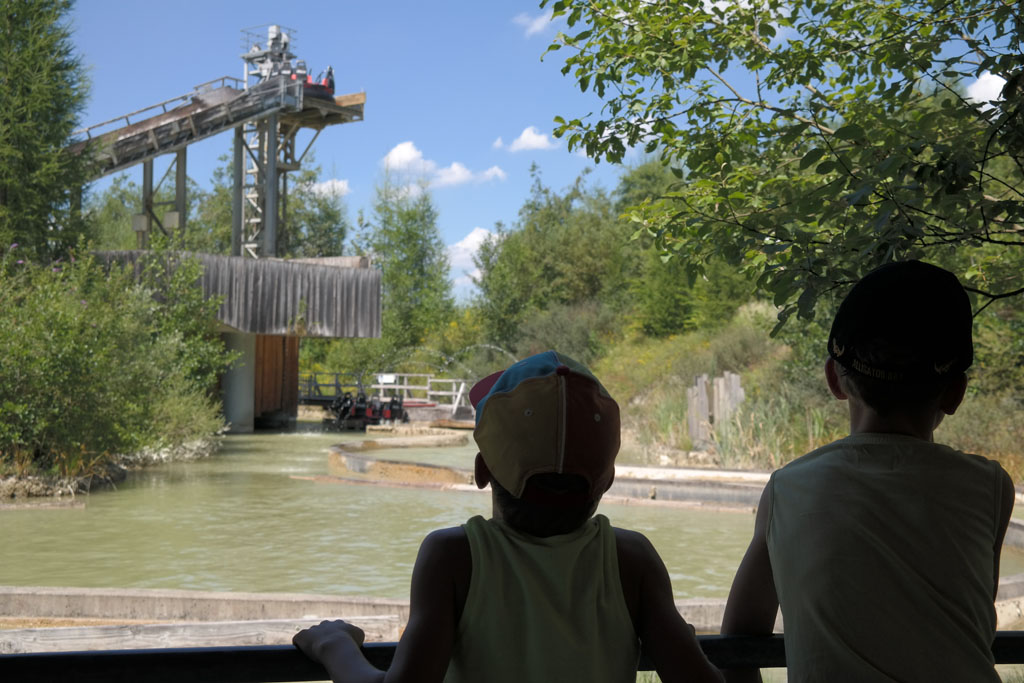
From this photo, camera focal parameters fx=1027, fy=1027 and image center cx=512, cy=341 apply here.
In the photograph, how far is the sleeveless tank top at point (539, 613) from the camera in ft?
5.22

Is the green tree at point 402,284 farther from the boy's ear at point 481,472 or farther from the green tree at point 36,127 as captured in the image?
the boy's ear at point 481,472

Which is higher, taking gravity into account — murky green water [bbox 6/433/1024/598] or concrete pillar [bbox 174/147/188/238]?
concrete pillar [bbox 174/147/188/238]

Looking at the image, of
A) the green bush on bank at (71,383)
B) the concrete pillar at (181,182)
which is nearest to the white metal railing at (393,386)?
the concrete pillar at (181,182)

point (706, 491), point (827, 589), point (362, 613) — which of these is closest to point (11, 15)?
point (706, 491)

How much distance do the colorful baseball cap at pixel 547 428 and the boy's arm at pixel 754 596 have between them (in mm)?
330

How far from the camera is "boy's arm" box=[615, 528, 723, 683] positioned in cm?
166

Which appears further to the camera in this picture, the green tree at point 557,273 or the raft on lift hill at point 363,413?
the green tree at point 557,273

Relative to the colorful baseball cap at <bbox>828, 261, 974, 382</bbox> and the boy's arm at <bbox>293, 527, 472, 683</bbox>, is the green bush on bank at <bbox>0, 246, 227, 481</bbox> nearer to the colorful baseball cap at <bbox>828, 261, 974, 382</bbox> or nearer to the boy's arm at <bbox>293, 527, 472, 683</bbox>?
the boy's arm at <bbox>293, 527, 472, 683</bbox>

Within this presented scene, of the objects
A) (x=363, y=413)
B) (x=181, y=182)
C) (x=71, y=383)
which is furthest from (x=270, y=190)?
(x=71, y=383)

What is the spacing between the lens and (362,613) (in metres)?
6.66

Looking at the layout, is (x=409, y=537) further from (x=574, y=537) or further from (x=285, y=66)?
(x=285, y=66)

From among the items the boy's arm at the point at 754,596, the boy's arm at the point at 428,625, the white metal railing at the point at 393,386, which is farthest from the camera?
the white metal railing at the point at 393,386

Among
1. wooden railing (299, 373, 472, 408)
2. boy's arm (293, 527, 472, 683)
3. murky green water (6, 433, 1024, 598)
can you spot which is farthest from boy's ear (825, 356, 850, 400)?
wooden railing (299, 373, 472, 408)

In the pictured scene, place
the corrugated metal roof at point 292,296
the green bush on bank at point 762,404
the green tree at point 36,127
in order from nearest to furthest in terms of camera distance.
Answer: the green bush on bank at point 762,404, the green tree at point 36,127, the corrugated metal roof at point 292,296
